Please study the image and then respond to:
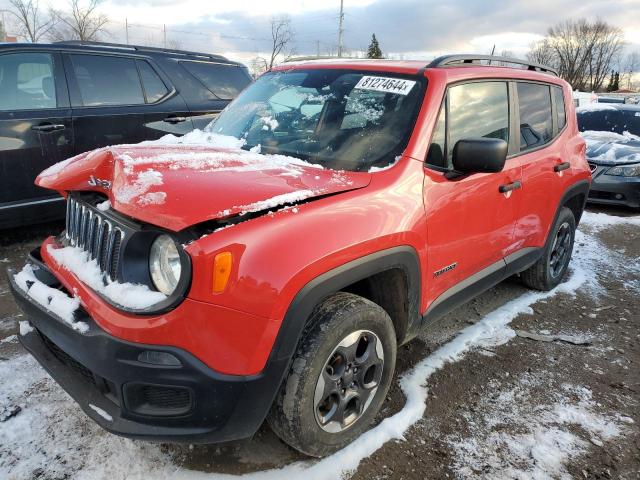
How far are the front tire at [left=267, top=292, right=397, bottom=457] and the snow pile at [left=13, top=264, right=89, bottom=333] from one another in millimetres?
871

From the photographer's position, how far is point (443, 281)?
2900 mm

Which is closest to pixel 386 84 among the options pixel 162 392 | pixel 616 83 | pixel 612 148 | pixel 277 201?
pixel 277 201

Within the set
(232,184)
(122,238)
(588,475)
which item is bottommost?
(588,475)

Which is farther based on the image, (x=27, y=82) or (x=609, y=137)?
(x=609, y=137)

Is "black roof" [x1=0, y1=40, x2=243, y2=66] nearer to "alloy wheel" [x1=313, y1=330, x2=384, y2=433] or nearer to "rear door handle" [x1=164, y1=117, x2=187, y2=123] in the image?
"rear door handle" [x1=164, y1=117, x2=187, y2=123]

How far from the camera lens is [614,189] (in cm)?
770

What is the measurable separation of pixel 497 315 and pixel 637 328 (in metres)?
1.06

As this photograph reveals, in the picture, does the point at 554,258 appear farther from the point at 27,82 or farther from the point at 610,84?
the point at 610,84

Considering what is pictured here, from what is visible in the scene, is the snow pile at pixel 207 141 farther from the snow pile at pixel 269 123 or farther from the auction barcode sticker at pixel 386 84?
the auction barcode sticker at pixel 386 84

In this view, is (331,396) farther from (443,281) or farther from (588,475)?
(588,475)

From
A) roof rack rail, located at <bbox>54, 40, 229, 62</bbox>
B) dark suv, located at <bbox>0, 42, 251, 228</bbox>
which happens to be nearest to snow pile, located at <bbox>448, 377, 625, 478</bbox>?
dark suv, located at <bbox>0, 42, 251, 228</bbox>

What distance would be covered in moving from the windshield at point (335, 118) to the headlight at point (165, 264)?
1.00 meters

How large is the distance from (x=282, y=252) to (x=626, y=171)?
7.50 meters

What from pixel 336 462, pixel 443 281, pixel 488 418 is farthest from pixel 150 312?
pixel 488 418
